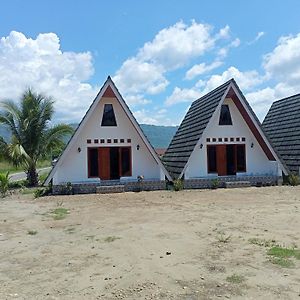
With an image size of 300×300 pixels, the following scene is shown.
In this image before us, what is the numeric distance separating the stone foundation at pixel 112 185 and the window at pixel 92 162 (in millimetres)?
871

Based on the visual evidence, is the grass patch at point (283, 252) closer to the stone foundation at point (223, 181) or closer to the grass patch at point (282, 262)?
the grass patch at point (282, 262)

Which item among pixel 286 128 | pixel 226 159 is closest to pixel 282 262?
pixel 226 159

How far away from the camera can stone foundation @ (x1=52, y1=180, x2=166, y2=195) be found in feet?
55.6

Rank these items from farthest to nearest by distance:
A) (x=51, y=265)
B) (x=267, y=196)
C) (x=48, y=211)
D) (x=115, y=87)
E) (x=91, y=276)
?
(x=115, y=87) → (x=267, y=196) → (x=48, y=211) → (x=51, y=265) → (x=91, y=276)

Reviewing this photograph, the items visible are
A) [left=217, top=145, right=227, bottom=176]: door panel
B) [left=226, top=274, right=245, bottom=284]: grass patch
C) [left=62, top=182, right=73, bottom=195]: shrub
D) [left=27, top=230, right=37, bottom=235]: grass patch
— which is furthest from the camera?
[left=217, top=145, right=227, bottom=176]: door panel

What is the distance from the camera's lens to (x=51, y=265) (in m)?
6.26

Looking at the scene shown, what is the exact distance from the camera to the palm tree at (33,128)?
21.6 m

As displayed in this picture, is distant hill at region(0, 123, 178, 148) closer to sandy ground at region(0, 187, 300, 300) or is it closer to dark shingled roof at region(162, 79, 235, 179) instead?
dark shingled roof at region(162, 79, 235, 179)

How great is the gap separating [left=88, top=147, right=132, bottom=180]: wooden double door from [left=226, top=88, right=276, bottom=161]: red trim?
5.50 m

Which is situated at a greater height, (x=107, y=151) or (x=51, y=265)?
(x=107, y=151)

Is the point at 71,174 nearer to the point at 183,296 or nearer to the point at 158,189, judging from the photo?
the point at 158,189

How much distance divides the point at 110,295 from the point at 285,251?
3185 mm

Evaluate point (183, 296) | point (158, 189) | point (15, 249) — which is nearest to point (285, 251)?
point (183, 296)

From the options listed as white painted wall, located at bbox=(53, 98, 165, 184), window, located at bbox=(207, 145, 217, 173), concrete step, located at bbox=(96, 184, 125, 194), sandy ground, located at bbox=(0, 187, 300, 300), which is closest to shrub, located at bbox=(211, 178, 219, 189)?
window, located at bbox=(207, 145, 217, 173)
